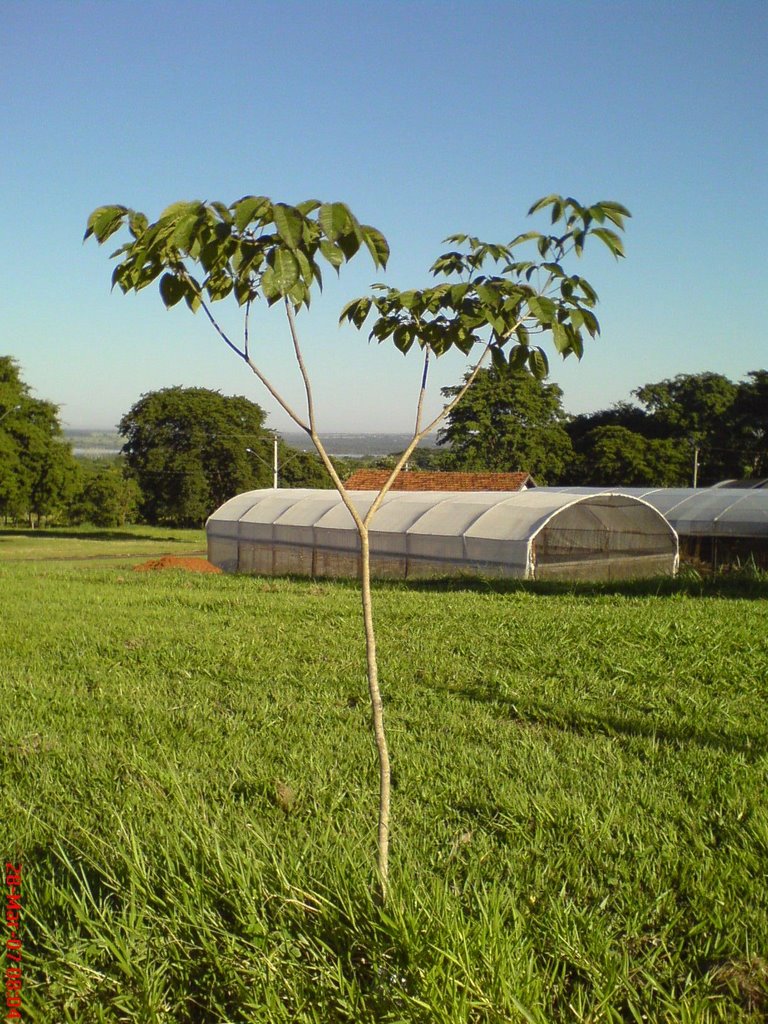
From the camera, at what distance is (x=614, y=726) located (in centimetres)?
459

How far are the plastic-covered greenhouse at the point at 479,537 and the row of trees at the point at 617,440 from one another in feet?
79.1

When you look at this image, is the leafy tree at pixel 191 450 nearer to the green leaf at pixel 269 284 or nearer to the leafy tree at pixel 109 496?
the leafy tree at pixel 109 496

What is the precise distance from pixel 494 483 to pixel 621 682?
2759 centimetres

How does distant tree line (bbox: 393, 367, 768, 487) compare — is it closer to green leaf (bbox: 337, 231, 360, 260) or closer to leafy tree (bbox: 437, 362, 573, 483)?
leafy tree (bbox: 437, 362, 573, 483)

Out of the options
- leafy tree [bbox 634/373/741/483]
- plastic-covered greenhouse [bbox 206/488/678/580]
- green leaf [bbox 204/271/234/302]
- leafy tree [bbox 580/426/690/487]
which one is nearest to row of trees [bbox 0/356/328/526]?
leafy tree [bbox 580/426/690/487]

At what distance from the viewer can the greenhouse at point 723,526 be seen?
19.1 metres

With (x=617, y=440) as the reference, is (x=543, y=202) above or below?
below

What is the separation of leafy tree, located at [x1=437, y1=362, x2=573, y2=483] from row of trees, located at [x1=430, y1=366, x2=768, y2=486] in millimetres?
49

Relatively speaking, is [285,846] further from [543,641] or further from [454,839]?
[543,641]

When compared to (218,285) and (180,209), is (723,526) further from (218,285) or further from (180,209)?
(180,209)

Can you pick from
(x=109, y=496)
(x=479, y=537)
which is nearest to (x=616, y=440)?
(x=109, y=496)

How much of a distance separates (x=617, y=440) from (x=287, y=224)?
4646 cm

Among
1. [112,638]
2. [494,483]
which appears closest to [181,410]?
[494,483]

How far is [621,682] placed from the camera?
5477 millimetres
